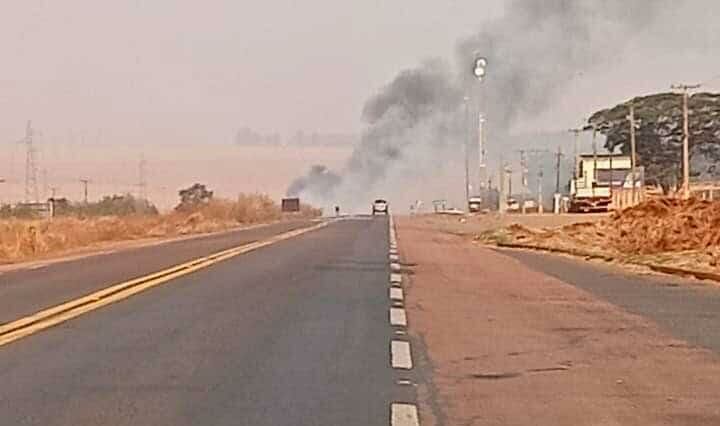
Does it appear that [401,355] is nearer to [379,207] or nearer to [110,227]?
[110,227]

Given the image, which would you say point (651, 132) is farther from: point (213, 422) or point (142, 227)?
point (213, 422)

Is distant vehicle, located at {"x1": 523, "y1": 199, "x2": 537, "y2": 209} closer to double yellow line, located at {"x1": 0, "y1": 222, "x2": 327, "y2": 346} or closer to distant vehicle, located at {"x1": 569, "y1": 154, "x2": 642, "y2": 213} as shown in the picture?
distant vehicle, located at {"x1": 569, "y1": 154, "x2": 642, "y2": 213}

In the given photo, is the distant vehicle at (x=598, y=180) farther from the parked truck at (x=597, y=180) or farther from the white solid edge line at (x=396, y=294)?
the white solid edge line at (x=396, y=294)

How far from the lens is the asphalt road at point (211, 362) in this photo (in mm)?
10336

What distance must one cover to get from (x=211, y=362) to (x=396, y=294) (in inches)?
363

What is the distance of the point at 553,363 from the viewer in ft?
44.2

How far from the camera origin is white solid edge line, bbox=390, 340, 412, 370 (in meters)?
13.1

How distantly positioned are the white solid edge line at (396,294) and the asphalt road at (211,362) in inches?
7.7

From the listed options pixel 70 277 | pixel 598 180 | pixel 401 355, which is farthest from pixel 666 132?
pixel 401 355

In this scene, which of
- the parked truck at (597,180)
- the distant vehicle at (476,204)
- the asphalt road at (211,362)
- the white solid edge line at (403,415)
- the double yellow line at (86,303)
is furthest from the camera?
the distant vehicle at (476,204)

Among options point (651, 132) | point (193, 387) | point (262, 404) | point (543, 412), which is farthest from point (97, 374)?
point (651, 132)

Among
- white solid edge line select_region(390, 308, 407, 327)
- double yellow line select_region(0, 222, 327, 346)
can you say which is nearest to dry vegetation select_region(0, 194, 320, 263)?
double yellow line select_region(0, 222, 327, 346)

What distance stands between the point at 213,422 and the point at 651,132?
4479 inches

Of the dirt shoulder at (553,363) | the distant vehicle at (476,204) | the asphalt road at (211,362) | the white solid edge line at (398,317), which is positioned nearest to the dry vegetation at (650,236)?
the dirt shoulder at (553,363)
